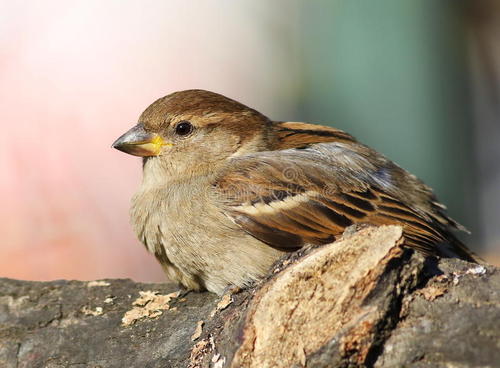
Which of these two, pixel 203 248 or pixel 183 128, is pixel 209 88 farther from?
pixel 203 248

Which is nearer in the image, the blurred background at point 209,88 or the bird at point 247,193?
the bird at point 247,193

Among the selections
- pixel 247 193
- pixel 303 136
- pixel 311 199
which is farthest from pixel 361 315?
pixel 303 136

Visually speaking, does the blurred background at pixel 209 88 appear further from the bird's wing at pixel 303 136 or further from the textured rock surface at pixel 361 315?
the textured rock surface at pixel 361 315

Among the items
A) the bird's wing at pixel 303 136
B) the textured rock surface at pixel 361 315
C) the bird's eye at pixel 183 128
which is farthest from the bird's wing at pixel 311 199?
the textured rock surface at pixel 361 315

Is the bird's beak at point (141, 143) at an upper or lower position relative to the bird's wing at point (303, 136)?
upper

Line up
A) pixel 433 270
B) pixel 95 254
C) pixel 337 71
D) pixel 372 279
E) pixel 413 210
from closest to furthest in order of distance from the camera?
1. pixel 372 279
2. pixel 433 270
3. pixel 413 210
4. pixel 95 254
5. pixel 337 71

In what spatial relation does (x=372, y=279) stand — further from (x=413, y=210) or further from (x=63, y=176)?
(x=63, y=176)

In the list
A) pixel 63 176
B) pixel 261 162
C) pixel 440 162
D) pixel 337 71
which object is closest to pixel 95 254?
pixel 63 176
